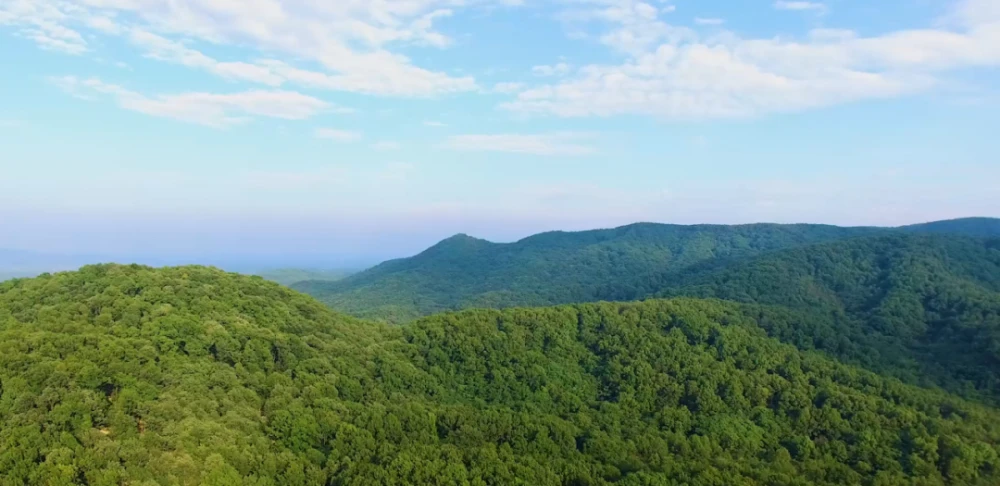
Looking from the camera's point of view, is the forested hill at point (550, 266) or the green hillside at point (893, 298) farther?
the forested hill at point (550, 266)

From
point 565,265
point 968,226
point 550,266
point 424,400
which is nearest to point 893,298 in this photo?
point 424,400

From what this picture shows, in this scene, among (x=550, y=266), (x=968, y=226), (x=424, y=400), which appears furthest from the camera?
(x=550, y=266)

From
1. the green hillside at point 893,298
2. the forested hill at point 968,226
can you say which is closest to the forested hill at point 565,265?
the forested hill at point 968,226

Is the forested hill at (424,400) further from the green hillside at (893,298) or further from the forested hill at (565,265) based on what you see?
the forested hill at (565,265)

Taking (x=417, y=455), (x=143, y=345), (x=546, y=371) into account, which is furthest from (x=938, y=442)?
(x=143, y=345)

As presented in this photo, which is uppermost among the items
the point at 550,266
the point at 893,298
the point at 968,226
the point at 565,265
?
the point at 968,226

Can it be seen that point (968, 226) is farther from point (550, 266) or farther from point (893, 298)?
point (550, 266)
